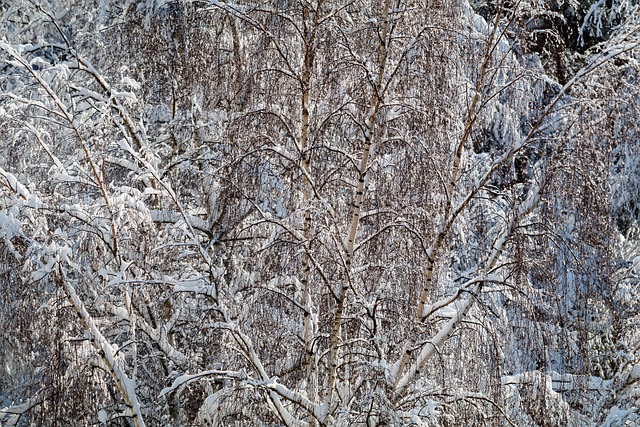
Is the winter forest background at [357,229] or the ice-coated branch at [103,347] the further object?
the ice-coated branch at [103,347]

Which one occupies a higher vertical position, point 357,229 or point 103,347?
point 357,229

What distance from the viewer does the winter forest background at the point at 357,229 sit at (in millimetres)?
3922

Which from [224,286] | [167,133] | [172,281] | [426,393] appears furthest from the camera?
[167,133]

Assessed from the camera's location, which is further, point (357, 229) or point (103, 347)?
point (357, 229)

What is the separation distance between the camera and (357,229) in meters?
4.73

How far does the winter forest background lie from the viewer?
392 cm

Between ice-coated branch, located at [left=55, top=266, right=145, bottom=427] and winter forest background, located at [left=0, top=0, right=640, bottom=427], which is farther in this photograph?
ice-coated branch, located at [left=55, top=266, right=145, bottom=427]

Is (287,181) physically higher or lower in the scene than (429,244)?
higher

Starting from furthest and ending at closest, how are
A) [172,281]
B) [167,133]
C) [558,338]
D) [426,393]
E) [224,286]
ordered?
1. [167,133]
2. [224,286]
3. [172,281]
4. [426,393]
5. [558,338]

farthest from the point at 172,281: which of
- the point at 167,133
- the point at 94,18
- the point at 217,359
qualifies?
the point at 94,18

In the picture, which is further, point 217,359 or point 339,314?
point 217,359

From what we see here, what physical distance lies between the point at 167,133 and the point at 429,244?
2.96 m

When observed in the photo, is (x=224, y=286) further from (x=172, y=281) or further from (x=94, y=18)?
(x=94, y=18)

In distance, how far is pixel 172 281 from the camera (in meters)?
4.61
